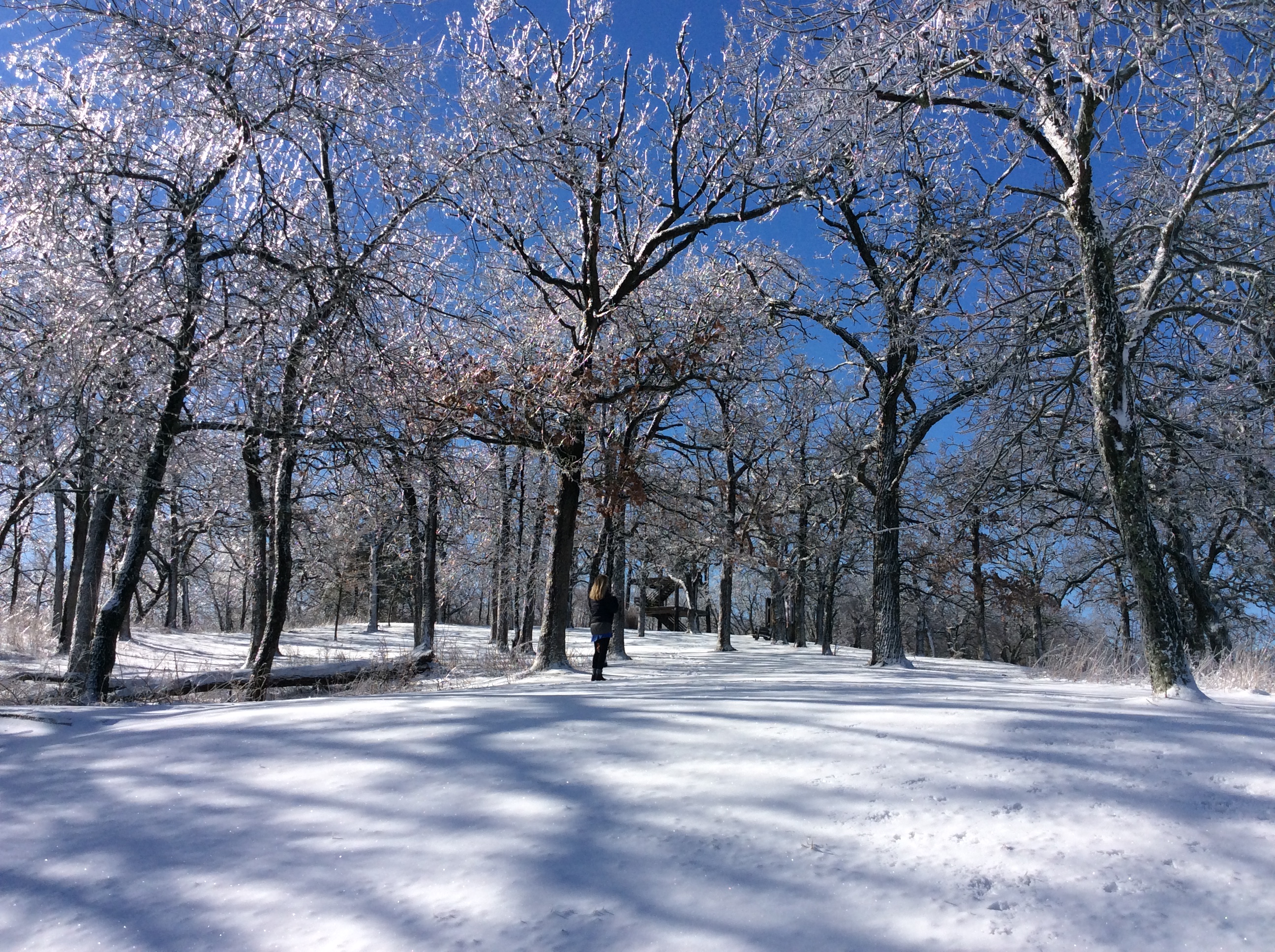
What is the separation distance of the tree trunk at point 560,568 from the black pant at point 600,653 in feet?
2.59

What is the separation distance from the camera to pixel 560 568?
11.3 metres

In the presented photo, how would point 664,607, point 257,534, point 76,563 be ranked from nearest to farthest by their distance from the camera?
point 257,534 < point 76,563 < point 664,607

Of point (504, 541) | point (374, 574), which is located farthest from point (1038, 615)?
point (374, 574)

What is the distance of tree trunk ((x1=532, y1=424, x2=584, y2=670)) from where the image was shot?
11.2 meters

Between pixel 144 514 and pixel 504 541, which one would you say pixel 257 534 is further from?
pixel 504 541

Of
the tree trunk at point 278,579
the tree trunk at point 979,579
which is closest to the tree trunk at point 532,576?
the tree trunk at point 278,579

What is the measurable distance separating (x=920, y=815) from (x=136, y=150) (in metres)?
7.70

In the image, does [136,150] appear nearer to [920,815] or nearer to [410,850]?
[410,850]

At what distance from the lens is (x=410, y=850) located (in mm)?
2656

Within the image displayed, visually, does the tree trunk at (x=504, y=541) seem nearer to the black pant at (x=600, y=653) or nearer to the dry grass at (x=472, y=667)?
the dry grass at (x=472, y=667)

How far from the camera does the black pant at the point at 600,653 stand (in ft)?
33.2

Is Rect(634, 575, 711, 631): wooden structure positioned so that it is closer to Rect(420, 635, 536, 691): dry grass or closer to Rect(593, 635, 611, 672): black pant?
Rect(420, 635, 536, 691): dry grass

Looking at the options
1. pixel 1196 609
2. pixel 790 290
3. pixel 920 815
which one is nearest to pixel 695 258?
pixel 790 290

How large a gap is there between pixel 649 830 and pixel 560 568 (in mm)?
8589
